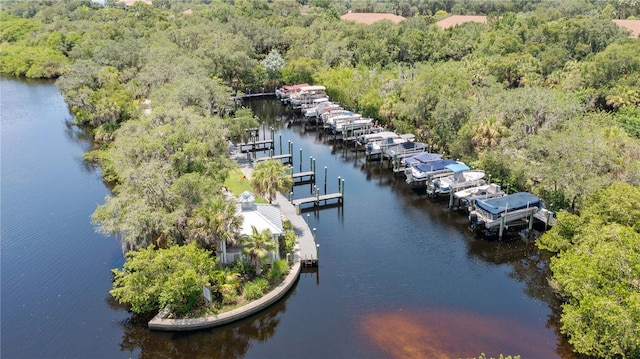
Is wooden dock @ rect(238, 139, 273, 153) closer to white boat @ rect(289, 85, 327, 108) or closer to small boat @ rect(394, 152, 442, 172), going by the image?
small boat @ rect(394, 152, 442, 172)

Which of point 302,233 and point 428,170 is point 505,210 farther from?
point 302,233

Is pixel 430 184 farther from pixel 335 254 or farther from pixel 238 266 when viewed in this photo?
pixel 238 266

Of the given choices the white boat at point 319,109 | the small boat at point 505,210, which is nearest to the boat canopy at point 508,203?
the small boat at point 505,210

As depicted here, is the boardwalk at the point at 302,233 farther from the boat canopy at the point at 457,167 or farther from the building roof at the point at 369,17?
the building roof at the point at 369,17

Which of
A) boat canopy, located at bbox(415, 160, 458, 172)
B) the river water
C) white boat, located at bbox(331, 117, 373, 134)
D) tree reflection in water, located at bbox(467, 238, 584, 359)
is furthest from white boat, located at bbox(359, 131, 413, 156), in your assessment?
tree reflection in water, located at bbox(467, 238, 584, 359)

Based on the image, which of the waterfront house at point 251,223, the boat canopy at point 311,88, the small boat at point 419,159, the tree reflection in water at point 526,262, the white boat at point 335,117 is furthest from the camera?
the boat canopy at point 311,88

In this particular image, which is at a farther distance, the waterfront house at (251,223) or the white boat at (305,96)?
the white boat at (305,96)

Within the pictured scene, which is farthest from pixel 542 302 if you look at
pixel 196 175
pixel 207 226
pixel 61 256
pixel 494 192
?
pixel 61 256
